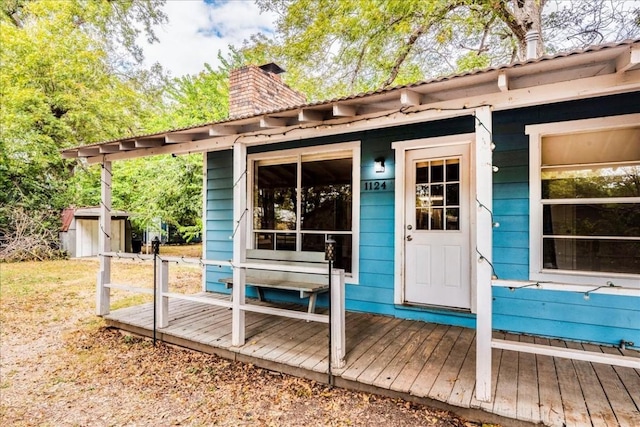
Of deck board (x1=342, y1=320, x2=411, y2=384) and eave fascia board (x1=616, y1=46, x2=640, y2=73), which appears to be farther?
deck board (x1=342, y1=320, x2=411, y2=384)

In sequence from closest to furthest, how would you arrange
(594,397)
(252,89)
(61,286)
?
1. (594,397)
2. (252,89)
3. (61,286)

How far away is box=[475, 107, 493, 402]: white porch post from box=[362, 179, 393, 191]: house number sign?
180cm

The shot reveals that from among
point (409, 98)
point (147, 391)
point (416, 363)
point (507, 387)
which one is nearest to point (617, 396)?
point (507, 387)

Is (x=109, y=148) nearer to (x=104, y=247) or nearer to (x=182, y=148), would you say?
(x=182, y=148)

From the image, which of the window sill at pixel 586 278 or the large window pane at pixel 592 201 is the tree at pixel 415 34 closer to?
the large window pane at pixel 592 201

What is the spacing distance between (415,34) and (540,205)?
6.62 meters

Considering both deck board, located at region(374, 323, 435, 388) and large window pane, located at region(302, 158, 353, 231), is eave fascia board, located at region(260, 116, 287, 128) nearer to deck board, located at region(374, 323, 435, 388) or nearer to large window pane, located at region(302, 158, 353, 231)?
large window pane, located at region(302, 158, 353, 231)

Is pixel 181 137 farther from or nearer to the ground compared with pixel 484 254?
farther from the ground

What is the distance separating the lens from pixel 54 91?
12.1 meters

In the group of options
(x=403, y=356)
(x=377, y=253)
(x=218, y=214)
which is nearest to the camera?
(x=403, y=356)

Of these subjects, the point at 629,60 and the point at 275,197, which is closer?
the point at 629,60

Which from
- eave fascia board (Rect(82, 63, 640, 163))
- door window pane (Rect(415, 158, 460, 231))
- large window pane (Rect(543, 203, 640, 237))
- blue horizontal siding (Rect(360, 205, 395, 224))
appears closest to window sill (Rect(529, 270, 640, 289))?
large window pane (Rect(543, 203, 640, 237))

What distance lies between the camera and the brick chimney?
5.69 metres

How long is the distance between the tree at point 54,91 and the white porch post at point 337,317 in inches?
498
